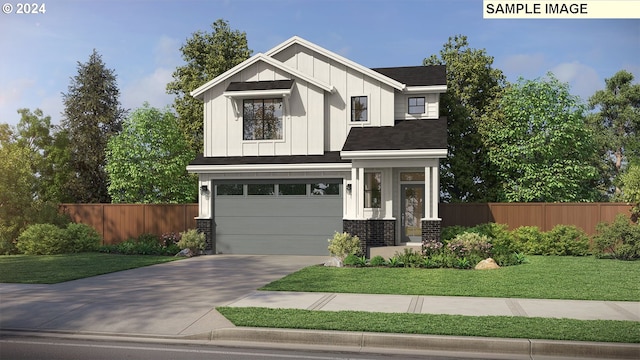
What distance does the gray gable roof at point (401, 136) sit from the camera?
20969 mm

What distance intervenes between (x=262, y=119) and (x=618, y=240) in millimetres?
14770

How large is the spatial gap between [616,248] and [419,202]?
294 inches

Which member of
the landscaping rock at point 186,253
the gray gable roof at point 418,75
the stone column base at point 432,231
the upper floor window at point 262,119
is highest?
the gray gable roof at point 418,75

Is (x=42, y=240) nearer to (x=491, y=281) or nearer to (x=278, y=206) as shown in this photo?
(x=278, y=206)

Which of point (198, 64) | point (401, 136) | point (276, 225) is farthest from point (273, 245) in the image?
point (198, 64)

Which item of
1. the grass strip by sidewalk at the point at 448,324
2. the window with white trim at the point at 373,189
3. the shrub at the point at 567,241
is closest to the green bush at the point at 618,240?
the shrub at the point at 567,241

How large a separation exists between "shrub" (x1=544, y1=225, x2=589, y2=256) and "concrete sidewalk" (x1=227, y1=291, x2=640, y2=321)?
36.8 ft

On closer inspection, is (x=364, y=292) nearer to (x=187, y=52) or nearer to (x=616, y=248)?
(x=616, y=248)

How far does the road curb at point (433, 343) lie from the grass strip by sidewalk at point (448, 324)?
22 cm

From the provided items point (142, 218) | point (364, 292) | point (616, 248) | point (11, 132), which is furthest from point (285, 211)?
point (11, 132)

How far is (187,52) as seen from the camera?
3947 cm

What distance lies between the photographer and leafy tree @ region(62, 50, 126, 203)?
45531mm

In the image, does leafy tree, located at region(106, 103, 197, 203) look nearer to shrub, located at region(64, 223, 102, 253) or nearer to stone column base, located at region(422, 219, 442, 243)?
shrub, located at region(64, 223, 102, 253)

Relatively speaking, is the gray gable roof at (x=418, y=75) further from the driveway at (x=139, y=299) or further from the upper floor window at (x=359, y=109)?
the driveway at (x=139, y=299)
